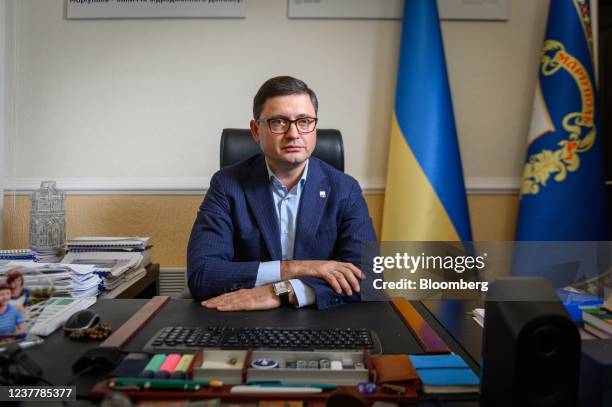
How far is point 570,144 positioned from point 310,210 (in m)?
1.41

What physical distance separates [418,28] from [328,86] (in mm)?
526

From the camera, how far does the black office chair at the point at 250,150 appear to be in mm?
1817

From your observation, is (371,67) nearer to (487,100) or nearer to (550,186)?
(487,100)

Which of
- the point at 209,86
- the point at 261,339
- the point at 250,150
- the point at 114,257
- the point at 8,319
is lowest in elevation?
the point at 114,257

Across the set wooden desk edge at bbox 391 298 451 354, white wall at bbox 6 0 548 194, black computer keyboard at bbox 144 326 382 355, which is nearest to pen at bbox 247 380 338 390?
black computer keyboard at bbox 144 326 382 355

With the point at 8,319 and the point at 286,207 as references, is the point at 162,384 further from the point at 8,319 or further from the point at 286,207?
the point at 286,207

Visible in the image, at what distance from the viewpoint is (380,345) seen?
824 millimetres

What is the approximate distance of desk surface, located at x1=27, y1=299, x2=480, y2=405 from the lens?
75 cm

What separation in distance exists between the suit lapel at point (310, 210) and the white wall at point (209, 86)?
84cm

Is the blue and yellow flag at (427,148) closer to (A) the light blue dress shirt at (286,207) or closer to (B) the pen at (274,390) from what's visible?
(A) the light blue dress shirt at (286,207)

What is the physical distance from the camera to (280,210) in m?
1.60

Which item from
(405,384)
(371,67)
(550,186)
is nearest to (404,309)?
(405,384)

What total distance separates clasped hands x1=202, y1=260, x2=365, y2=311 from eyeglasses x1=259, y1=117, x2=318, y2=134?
452 mm

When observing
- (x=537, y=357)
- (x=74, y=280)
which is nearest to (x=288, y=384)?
(x=537, y=357)
